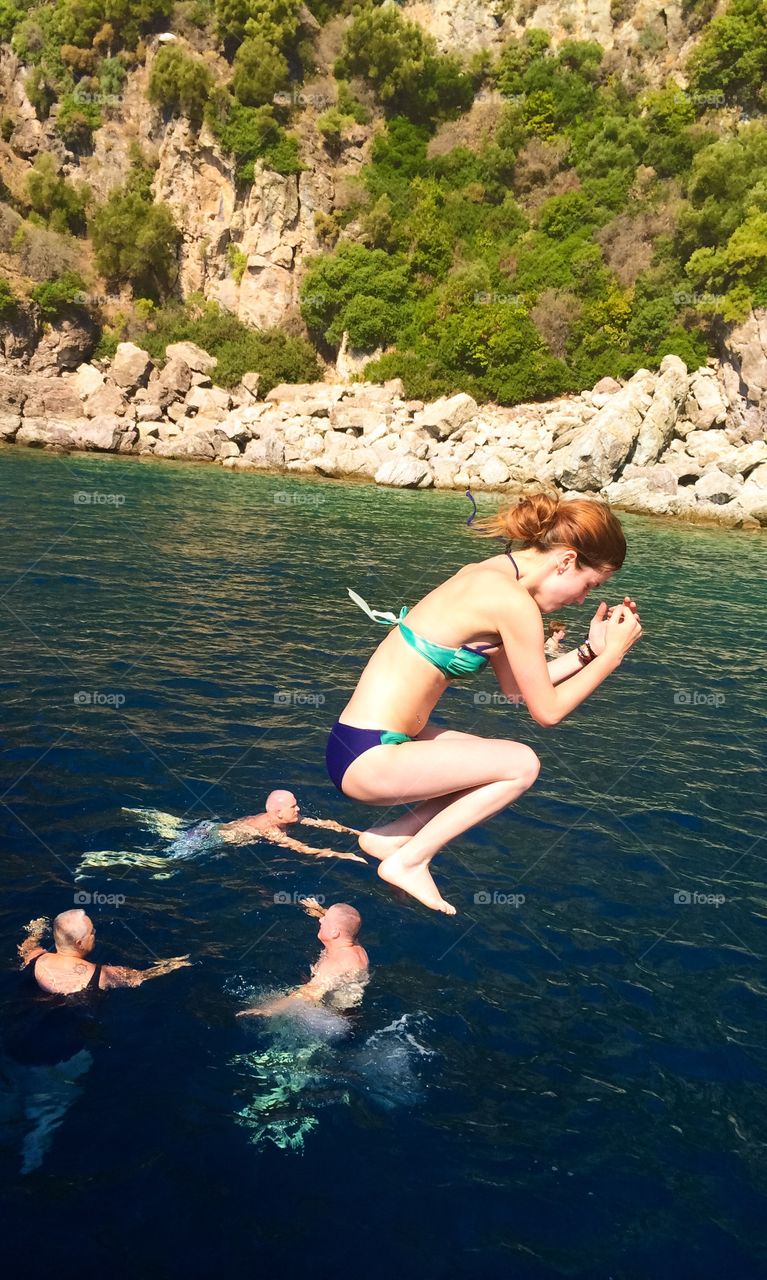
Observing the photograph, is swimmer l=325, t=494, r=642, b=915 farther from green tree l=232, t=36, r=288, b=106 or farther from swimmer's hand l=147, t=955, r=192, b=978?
green tree l=232, t=36, r=288, b=106

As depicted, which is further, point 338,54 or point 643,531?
point 338,54

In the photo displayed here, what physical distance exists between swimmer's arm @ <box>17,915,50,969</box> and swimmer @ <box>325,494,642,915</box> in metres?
2.39

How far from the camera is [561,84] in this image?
56.8m

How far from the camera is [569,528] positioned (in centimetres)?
470

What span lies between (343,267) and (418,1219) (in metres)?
56.5

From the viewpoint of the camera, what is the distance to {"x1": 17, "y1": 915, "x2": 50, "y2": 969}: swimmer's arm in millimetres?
5688

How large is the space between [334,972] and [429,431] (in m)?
41.4

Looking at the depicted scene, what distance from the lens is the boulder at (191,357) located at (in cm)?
5159

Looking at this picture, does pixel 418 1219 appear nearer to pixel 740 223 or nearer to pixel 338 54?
pixel 740 223

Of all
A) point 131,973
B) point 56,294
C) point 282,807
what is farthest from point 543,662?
point 56,294

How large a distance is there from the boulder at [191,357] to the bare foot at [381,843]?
4993cm

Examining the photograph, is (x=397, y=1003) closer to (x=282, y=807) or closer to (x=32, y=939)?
(x=32, y=939)

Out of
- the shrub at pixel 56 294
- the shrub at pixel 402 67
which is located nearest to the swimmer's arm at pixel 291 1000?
the shrub at pixel 56 294

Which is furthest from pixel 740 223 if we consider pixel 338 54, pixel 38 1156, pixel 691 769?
pixel 38 1156
